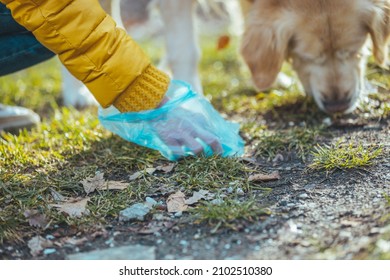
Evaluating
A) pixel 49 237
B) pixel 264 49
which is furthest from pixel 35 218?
pixel 264 49

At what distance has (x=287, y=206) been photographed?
227cm

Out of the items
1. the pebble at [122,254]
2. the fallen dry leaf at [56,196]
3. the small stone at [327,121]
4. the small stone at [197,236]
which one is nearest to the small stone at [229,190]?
the small stone at [197,236]

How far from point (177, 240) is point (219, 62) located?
316 centimetres

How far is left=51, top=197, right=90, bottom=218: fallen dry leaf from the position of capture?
91.4 inches

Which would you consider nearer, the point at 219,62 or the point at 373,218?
the point at 373,218

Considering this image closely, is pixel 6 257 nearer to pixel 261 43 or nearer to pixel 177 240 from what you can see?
pixel 177 240

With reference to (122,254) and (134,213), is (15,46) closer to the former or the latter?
(134,213)

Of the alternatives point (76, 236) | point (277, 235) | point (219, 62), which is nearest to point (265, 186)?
point (277, 235)

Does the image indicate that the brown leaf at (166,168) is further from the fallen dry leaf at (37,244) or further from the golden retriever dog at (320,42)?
the golden retriever dog at (320,42)

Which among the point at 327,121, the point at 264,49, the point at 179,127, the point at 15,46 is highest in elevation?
the point at 15,46

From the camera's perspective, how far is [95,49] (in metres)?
2.43

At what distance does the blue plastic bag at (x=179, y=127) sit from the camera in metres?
2.70

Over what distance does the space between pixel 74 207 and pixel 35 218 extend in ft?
0.54

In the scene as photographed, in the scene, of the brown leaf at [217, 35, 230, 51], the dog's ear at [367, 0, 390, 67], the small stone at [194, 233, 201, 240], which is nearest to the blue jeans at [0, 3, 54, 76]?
the small stone at [194, 233, 201, 240]
